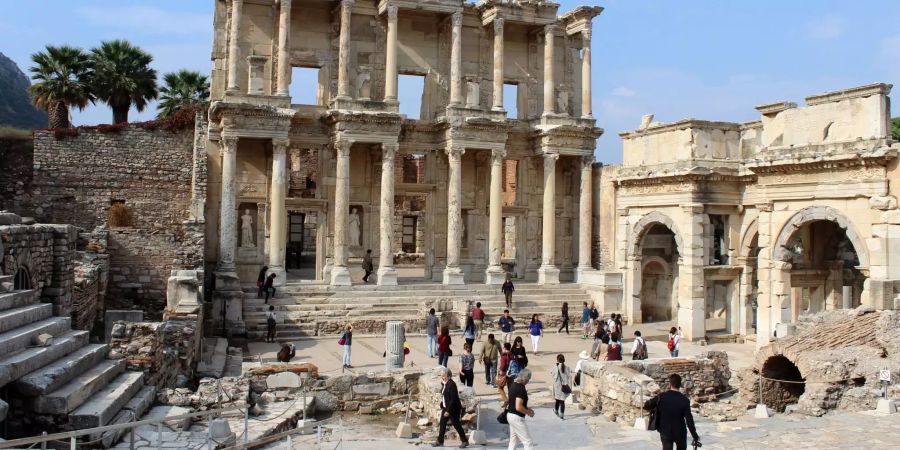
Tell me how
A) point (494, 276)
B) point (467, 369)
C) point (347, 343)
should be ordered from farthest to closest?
point (494, 276)
point (347, 343)
point (467, 369)

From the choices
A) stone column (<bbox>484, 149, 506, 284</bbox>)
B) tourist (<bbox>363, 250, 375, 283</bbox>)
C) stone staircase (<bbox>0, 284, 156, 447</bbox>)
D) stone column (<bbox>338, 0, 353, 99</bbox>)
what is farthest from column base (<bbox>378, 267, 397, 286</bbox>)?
stone staircase (<bbox>0, 284, 156, 447</bbox>)

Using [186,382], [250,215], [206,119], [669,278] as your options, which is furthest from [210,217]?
[669,278]

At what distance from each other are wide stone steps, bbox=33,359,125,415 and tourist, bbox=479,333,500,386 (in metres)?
7.72

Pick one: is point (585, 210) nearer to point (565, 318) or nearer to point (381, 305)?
point (565, 318)

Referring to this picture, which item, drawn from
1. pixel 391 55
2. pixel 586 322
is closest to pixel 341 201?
pixel 391 55

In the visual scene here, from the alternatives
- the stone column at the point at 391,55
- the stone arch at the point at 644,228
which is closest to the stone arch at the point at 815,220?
the stone arch at the point at 644,228

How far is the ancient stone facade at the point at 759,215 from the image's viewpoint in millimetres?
20156

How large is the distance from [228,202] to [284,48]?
602 centimetres

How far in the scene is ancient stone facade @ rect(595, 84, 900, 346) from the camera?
20.2 m

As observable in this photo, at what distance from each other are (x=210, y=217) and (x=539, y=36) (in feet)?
51.9

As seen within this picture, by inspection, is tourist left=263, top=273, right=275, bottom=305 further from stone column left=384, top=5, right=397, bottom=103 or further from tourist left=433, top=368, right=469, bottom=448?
tourist left=433, top=368, right=469, bottom=448

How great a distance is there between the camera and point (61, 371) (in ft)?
34.8

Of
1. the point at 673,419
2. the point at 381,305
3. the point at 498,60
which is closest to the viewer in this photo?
the point at 673,419

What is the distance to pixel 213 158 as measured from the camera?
2994 cm
